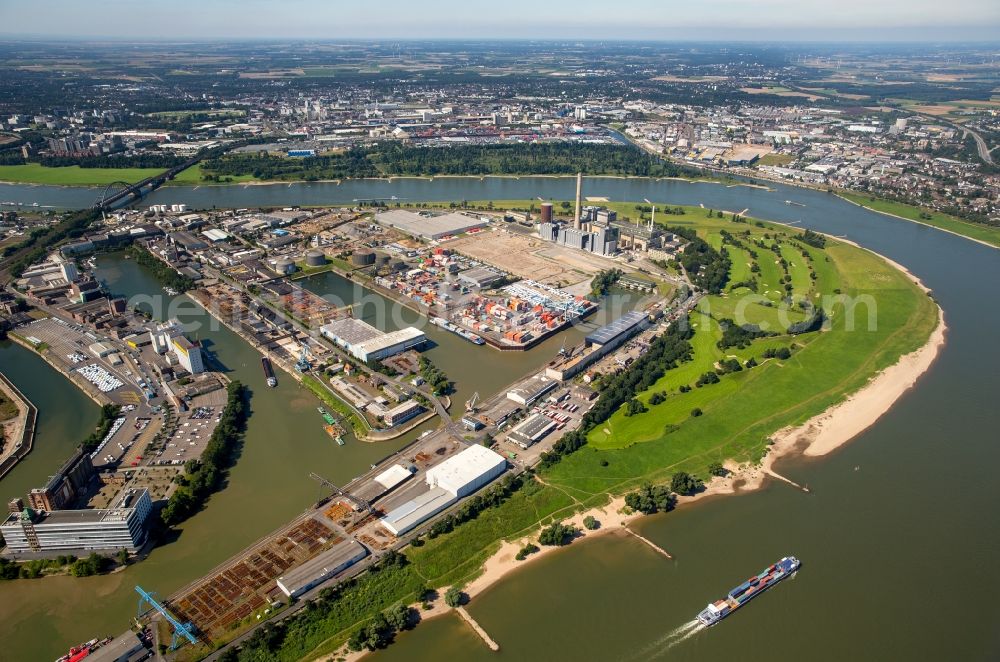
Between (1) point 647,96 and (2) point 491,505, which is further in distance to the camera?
(1) point 647,96

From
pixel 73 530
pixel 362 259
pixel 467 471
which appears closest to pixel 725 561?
pixel 467 471

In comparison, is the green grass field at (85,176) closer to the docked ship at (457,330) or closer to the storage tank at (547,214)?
the storage tank at (547,214)

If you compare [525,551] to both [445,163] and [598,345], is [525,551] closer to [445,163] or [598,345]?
[598,345]

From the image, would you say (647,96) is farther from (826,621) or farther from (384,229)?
(826,621)

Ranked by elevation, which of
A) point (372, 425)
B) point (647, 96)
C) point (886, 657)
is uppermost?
point (647, 96)

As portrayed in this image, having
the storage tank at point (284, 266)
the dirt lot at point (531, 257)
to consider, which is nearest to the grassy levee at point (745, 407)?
the dirt lot at point (531, 257)

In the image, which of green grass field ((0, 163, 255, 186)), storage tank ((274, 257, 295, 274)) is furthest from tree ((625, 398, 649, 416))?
green grass field ((0, 163, 255, 186))

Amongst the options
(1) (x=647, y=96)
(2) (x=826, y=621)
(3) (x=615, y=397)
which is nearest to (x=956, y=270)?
(3) (x=615, y=397)
